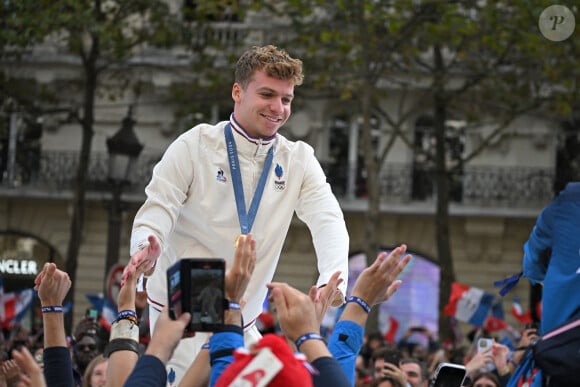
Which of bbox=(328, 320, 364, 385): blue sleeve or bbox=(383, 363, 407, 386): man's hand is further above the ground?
bbox=(328, 320, 364, 385): blue sleeve

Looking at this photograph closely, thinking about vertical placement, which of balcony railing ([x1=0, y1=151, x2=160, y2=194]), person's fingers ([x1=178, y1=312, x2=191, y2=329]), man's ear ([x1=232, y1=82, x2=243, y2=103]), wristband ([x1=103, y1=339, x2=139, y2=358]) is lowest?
balcony railing ([x1=0, y1=151, x2=160, y2=194])

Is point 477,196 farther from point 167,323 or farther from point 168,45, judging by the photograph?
point 167,323

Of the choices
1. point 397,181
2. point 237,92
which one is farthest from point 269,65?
point 397,181

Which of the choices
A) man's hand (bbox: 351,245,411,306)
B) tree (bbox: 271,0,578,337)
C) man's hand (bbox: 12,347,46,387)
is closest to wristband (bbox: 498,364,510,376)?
man's hand (bbox: 351,245,411,306)

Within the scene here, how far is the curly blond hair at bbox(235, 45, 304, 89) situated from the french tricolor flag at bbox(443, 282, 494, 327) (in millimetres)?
11964

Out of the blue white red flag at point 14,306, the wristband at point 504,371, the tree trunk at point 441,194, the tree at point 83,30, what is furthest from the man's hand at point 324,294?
the tree trunk at point 441,194

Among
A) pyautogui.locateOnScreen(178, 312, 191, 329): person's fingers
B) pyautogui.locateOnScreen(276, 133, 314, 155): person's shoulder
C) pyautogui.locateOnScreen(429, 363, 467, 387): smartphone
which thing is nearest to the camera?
pyautogui.locateOnScreen(178, 312, 191, 329): person's fingers

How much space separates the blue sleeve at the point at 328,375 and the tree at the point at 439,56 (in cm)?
1798

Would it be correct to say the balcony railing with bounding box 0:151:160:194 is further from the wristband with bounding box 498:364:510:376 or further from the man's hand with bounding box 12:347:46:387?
the man's hand with bounding box 12:347:46:387

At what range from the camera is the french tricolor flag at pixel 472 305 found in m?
18.3

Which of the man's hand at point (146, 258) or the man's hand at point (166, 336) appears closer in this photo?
the man's hand at point (166, 336)

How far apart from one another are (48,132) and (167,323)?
99.2ft

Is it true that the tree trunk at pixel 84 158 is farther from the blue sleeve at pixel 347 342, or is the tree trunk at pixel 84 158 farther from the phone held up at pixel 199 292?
the phone held up at pixel 199 292

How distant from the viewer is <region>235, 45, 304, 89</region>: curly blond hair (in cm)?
667
